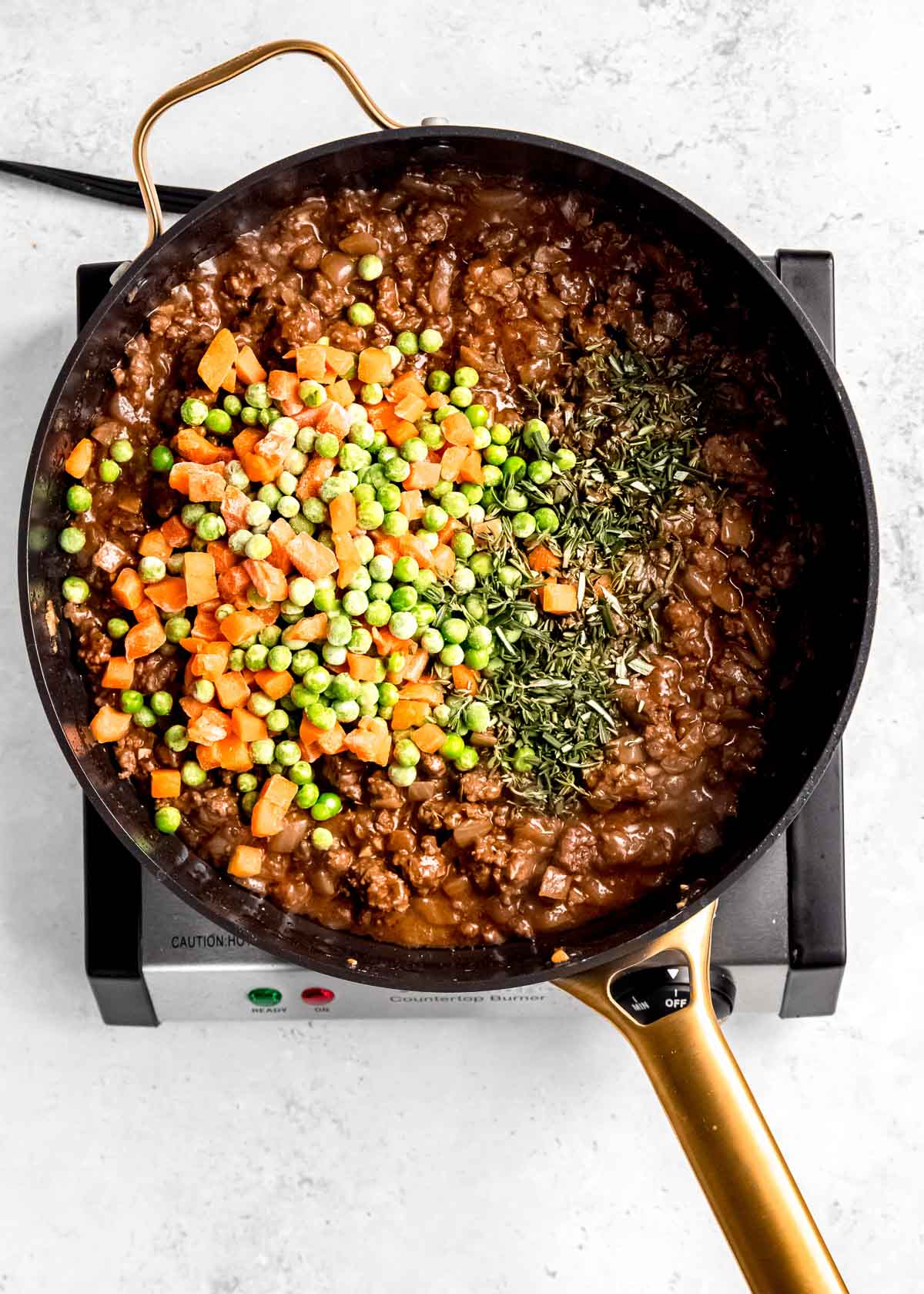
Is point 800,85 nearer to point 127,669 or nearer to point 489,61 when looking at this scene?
point 489,61

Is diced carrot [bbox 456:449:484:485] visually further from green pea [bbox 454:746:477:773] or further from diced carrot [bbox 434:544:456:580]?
green pea [bbox 454:746:477:773]

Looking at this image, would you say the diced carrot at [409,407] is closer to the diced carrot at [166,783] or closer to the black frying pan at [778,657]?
the black frying pan at [778,657]

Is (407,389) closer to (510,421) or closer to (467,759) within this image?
(510,421)

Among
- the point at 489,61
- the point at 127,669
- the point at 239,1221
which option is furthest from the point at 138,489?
the point at 239,1221

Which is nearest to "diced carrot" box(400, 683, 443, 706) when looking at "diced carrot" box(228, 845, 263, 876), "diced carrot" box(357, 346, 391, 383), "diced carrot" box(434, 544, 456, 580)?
"diced carrot" box(434, 544, 456, 580)

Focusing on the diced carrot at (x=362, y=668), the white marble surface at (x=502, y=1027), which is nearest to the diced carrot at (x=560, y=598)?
the diced carrot at (x=362, y=668)

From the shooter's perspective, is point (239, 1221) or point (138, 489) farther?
point (239, 1221)
